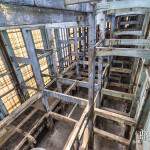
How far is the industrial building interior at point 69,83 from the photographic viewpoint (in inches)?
82.8

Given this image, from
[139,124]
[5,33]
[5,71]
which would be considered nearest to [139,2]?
[139,124]

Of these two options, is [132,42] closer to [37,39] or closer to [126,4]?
[126,4]

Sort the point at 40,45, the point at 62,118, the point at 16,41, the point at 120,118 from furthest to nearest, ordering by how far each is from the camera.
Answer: the point at 40,45 → the point at 16,41 → the point at 62,118 → the point at 120,118

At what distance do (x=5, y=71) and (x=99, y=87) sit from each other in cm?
362

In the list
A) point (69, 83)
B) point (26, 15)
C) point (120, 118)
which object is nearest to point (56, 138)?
point (69, 83)

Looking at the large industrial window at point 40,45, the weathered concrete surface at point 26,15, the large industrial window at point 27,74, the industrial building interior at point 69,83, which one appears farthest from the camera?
the large industrial window at point 40,45

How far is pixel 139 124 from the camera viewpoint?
11.2 feet

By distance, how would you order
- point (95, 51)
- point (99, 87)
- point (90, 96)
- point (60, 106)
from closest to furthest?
point (95, 51)
point (90, 96)
point (99, 87)
point (60, 106)

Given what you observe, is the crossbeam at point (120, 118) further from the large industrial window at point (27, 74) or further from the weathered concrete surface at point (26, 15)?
the large industrial window at point (27, 74)

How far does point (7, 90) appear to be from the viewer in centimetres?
489

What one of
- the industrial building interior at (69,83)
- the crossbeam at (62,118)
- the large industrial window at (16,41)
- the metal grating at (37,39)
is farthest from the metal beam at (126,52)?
the metal grating at (37,39)

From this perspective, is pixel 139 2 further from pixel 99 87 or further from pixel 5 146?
pixel 5 146

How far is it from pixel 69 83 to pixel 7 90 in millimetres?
2434

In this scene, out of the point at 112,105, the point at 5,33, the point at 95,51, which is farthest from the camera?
the point at 112,105
